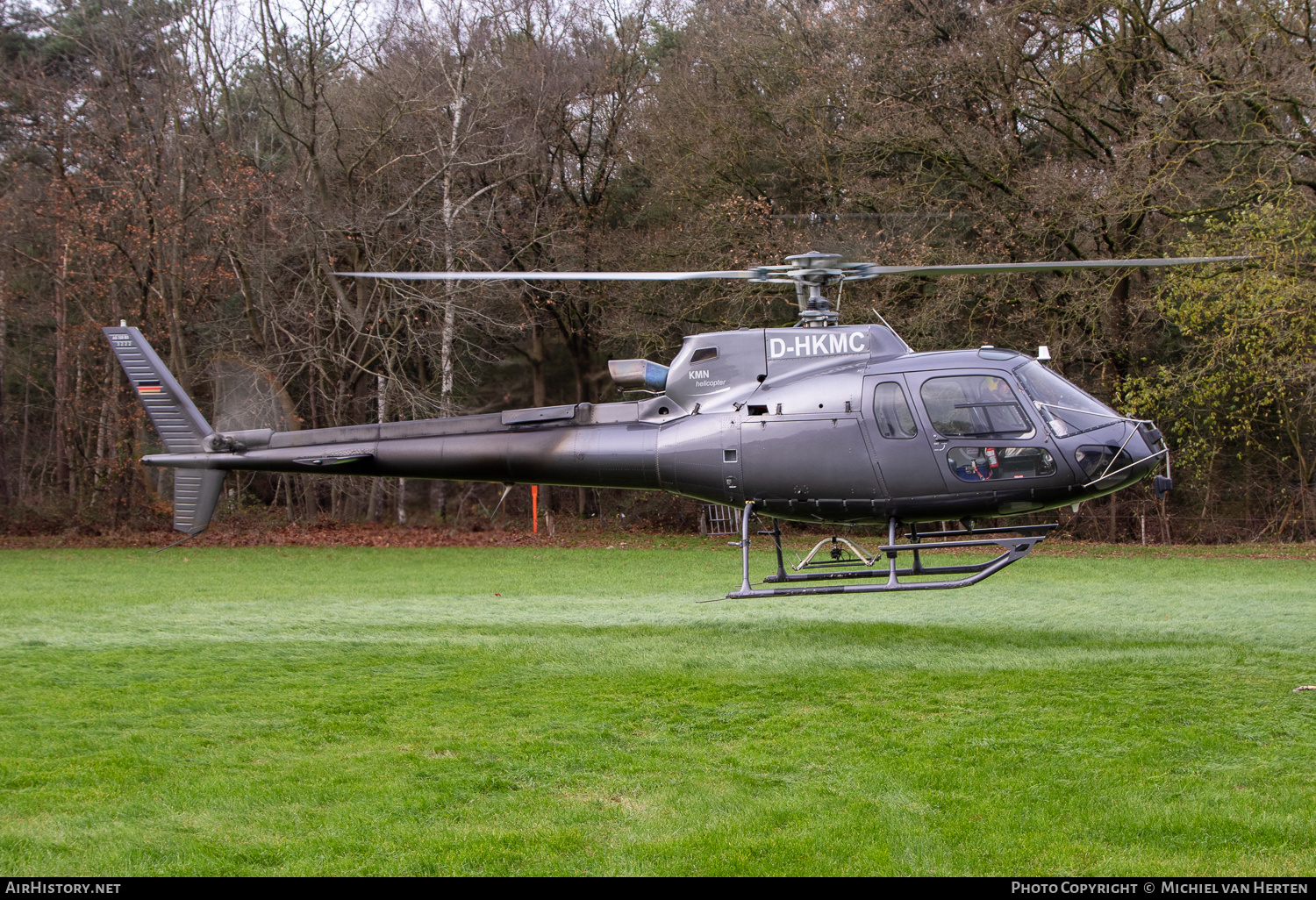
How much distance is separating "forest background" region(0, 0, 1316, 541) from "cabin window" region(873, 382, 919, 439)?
519 inches

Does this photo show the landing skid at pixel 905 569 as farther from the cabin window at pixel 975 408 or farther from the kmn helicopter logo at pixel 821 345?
the kmn helicopter logo at pixel 821 345

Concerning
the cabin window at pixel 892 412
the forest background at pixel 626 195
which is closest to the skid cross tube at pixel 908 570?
the cabin window at pixel 892 412

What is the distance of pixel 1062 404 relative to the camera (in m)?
9.05

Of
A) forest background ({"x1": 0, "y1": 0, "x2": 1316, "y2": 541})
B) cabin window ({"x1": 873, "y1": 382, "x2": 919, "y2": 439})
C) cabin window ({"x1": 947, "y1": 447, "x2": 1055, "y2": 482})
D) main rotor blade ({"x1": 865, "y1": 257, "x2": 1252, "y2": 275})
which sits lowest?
cabin window ({"x1": 947, "y1": 447, "x2": 1055, "y2": 482})

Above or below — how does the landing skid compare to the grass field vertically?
above

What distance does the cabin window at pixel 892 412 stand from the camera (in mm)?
9195

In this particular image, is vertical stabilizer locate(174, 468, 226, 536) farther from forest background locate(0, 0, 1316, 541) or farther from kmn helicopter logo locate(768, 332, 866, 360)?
forest background locate(0, 0, 1316, 541)

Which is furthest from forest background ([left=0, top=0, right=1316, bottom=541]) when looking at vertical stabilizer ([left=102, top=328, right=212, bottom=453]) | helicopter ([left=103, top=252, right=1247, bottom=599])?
helicopter ([left=103, top=252, right=1247, bottom=599])

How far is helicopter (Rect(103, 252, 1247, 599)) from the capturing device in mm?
8945

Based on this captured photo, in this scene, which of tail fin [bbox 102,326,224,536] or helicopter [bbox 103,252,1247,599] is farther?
tail fin [bbox 102,326,224,536]

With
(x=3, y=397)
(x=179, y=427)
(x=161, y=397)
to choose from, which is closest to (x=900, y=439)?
(x=179, y=427)

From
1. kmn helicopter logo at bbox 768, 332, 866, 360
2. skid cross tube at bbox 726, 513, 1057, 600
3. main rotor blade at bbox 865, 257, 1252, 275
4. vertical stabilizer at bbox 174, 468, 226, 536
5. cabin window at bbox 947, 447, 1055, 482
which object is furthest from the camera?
vertical stabilizer at bbox 174, 468, 226, 536

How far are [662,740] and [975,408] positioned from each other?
4299 mm

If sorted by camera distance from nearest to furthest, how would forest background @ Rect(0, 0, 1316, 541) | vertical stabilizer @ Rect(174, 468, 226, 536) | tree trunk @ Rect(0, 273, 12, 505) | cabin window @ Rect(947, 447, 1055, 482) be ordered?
cabin window @ Rect(947, 447, 1055, 482) < vertical stabilizer @ Rect(174, 468, 226, 536) < forest background @ Rect(0, 0, 1316, 541) < tree trunk @ Rect(0, 273, 12, 505)
